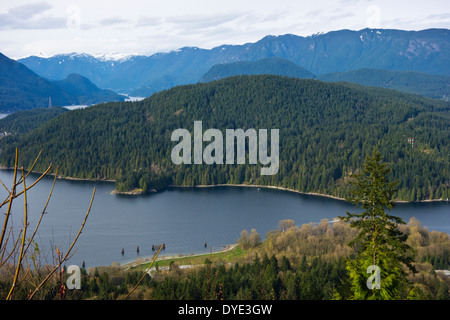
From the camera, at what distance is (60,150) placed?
3647 inches

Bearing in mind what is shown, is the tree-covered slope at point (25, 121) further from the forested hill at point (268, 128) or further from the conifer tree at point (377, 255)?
the conifer tree at point (377, 255)

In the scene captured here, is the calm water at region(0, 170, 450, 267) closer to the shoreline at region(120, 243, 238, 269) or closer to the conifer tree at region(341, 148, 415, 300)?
the shoreline at region(120, 243, 238, 269)

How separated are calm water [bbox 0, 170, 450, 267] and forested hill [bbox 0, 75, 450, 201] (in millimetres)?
6431

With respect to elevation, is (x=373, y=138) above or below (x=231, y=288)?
above

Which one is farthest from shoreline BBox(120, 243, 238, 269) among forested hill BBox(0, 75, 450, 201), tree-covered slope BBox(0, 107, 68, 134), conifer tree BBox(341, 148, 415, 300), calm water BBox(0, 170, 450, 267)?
tree-covered slope BBox(0, 107, 68, 134)

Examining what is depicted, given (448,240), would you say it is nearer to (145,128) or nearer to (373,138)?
(373,138)

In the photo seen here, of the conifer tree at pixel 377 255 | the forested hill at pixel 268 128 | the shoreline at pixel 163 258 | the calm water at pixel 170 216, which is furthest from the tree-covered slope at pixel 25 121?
the conifer tree at pixel 377 255

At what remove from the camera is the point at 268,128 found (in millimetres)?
99312

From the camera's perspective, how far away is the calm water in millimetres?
41250

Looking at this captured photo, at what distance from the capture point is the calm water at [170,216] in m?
41.2
